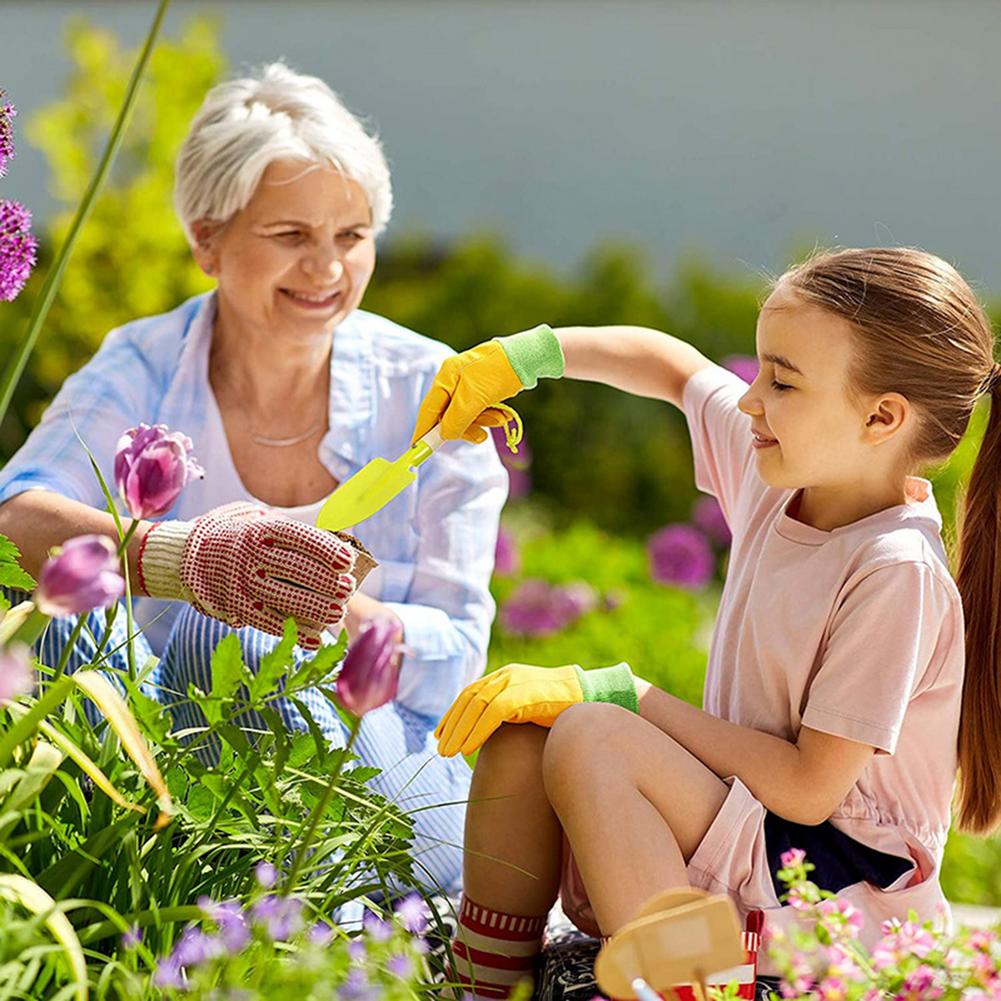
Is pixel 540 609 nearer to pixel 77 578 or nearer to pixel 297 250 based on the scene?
pixel 297 250

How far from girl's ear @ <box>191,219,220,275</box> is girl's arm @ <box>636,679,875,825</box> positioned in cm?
105

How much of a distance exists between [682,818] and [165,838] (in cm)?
53

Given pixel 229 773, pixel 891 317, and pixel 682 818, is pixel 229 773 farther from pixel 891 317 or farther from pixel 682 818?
pixel 891 317

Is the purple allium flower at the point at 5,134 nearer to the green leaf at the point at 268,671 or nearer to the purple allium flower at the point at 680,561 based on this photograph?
the green leaf at the point at 268,671

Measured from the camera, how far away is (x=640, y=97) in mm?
7367

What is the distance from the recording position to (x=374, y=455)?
7.29ft

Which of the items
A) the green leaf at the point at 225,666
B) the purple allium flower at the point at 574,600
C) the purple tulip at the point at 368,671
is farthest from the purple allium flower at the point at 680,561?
the purple tulip at the point at 368,671

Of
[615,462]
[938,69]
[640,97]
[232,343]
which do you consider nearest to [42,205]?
[640,97]

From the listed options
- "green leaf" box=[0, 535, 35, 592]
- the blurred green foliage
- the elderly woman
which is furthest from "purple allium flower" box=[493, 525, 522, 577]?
"green leaf" box=[0, 535, 35, 592]

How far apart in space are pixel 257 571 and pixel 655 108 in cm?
623

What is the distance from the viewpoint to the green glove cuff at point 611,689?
1594mm

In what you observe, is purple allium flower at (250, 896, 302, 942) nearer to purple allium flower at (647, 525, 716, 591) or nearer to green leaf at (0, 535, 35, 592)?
green leaf at (0, 535, 35, 592)

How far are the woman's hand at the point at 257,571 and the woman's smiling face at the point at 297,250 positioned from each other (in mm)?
581

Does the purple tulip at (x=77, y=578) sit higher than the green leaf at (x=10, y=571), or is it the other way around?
the purple tulip at (x=77, y=578)
